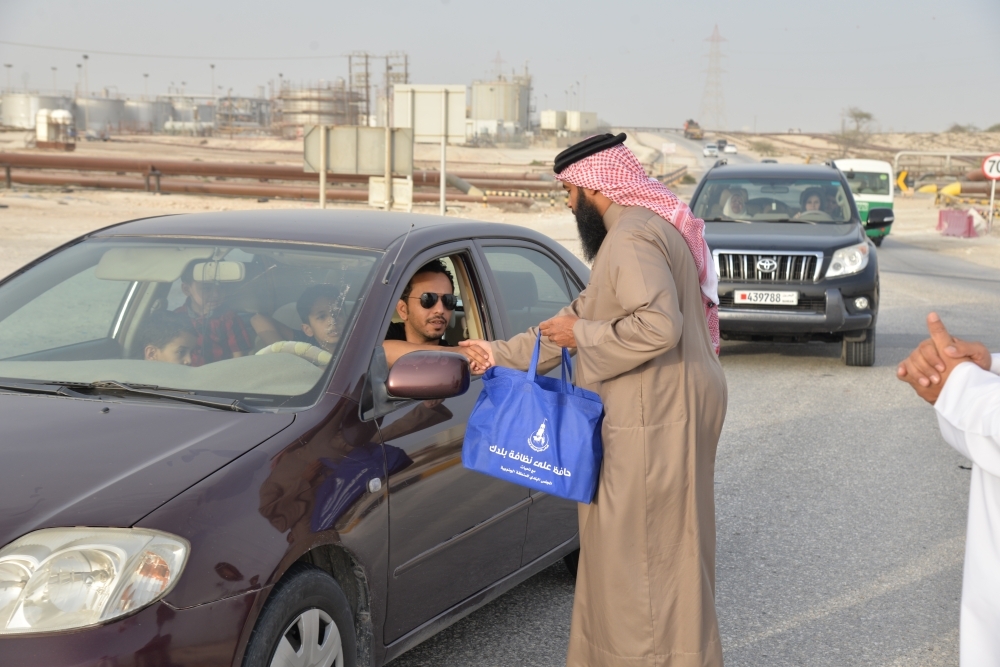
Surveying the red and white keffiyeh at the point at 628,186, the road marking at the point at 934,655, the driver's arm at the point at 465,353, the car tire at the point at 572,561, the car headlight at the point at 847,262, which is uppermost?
the red and white keffiyeh at the point at 628,186

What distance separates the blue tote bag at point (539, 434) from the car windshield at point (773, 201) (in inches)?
361

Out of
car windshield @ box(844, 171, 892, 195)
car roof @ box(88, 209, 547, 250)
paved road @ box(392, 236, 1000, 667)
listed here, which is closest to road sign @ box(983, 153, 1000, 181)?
car windshield @ box(844, 171, 892, 195)

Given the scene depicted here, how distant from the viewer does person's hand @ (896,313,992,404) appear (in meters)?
2.29

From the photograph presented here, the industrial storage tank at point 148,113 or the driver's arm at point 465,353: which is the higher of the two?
the industrial storage tank at point 148,113

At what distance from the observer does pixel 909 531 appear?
577cm

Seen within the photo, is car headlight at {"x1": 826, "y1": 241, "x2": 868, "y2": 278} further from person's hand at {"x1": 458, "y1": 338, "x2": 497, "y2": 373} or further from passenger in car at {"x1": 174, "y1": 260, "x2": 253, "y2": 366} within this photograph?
passenger in car at {"x1": 174, "y1": 260, "x2": 253, "y2": 366}

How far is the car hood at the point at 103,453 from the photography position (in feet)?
8.37

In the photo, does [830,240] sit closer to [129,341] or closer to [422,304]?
[422,304]

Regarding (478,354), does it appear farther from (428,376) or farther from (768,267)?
(768,267)

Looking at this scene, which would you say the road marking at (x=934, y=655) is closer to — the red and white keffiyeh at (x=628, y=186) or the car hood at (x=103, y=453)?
the red and white keffiyeh at (x=628, y=186)

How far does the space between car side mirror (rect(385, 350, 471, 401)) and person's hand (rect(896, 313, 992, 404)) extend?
4.68ft

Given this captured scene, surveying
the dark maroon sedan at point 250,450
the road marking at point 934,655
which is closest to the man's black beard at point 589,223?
the dark maroon sedan at point 250,450

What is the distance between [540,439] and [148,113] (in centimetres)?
14161

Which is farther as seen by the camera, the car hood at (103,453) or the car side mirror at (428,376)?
the car side mirror at (428,376)
